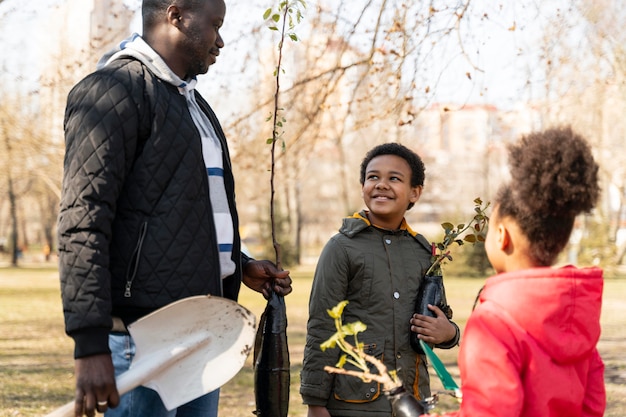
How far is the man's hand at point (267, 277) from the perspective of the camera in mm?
3066

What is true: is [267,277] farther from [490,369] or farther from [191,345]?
[490,369]

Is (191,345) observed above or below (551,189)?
below

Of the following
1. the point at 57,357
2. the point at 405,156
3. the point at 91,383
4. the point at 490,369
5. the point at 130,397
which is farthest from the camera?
the point at 57,357

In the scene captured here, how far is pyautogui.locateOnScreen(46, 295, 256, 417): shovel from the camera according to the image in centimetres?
243

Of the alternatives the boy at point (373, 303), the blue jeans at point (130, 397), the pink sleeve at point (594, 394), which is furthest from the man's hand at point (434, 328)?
the blue jeans at point (130, 397)

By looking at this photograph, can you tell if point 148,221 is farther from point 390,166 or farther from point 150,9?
point 390,166

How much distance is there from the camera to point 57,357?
32.1 ft

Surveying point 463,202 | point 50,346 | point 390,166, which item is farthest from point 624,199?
point 390,166

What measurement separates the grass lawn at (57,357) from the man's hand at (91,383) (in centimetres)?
430

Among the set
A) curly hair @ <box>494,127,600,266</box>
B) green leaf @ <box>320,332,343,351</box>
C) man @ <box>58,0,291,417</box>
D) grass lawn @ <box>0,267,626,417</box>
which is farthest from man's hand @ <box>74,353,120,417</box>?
grass lawn @ <box>0,267,626,417</box>

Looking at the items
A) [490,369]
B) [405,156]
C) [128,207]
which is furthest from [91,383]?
[405,156]

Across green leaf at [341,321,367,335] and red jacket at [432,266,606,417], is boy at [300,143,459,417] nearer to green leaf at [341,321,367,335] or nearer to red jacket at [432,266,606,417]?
green leaf at [341,321,367,335]

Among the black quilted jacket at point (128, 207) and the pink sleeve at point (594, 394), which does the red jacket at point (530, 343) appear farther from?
the black quilted jacket at point (128, 207)

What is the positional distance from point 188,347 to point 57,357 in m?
7.88
